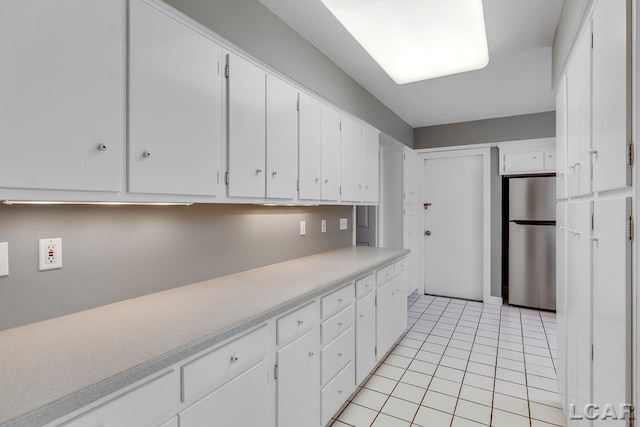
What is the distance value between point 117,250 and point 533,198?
14.9 feet

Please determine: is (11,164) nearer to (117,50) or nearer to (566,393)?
(117,50)

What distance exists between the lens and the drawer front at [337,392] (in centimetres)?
184

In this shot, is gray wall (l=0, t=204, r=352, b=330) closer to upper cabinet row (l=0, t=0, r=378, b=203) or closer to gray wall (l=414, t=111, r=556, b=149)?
upper cabinet row (l=0, t=0, r=378, b=203)

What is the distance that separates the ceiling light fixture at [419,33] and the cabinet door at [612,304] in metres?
1.61

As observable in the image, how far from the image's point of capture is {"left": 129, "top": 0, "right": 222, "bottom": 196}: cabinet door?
3.93 ft

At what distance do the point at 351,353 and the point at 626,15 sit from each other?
6.76 feet

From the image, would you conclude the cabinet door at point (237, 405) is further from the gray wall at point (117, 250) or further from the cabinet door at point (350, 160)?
the cabinet door at point (350, 160)

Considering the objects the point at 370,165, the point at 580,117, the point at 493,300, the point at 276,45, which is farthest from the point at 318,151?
the point at 493,300

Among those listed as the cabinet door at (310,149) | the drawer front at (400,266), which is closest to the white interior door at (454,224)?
the drawer front at (400,266)

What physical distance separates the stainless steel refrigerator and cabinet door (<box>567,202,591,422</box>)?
8.89ft

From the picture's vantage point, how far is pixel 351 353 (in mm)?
2170

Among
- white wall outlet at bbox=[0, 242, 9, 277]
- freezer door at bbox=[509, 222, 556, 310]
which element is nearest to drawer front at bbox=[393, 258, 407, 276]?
freezer door at bbox=[509, 222, 556, 310]

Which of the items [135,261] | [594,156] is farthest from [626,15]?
[135,261]

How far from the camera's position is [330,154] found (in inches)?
98.0
